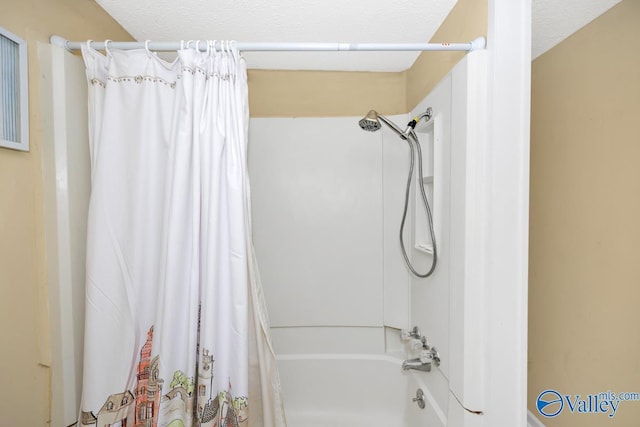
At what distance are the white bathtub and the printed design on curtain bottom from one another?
0.77m

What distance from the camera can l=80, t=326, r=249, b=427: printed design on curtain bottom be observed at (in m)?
0.96

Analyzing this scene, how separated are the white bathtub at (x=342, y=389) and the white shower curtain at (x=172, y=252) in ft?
2.26

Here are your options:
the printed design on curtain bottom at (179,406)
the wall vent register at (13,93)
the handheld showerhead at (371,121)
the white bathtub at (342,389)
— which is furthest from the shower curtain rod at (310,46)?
the white bathtub at (342,389)

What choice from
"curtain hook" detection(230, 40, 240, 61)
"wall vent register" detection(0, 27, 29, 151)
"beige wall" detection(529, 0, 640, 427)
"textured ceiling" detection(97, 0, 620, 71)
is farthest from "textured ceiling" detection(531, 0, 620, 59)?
"wall vent register" detection(0, 27, 29, 151)

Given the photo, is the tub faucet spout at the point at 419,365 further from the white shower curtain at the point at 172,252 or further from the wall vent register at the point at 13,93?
the wall vent register at the point at 13,93

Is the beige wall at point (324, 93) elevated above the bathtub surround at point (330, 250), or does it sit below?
above

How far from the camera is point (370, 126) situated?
1349mm

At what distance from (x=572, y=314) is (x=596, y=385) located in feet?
0.59

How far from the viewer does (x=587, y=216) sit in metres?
0.74

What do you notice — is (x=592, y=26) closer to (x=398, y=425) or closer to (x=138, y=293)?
(x=138, y=293)

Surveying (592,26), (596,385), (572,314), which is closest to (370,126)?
(592,26)

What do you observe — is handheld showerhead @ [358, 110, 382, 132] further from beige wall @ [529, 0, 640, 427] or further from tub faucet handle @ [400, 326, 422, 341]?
tub faucet handle @ [400, 326, 422, 341]

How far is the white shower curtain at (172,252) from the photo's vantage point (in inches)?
38.3

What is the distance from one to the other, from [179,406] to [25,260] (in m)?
0.70
